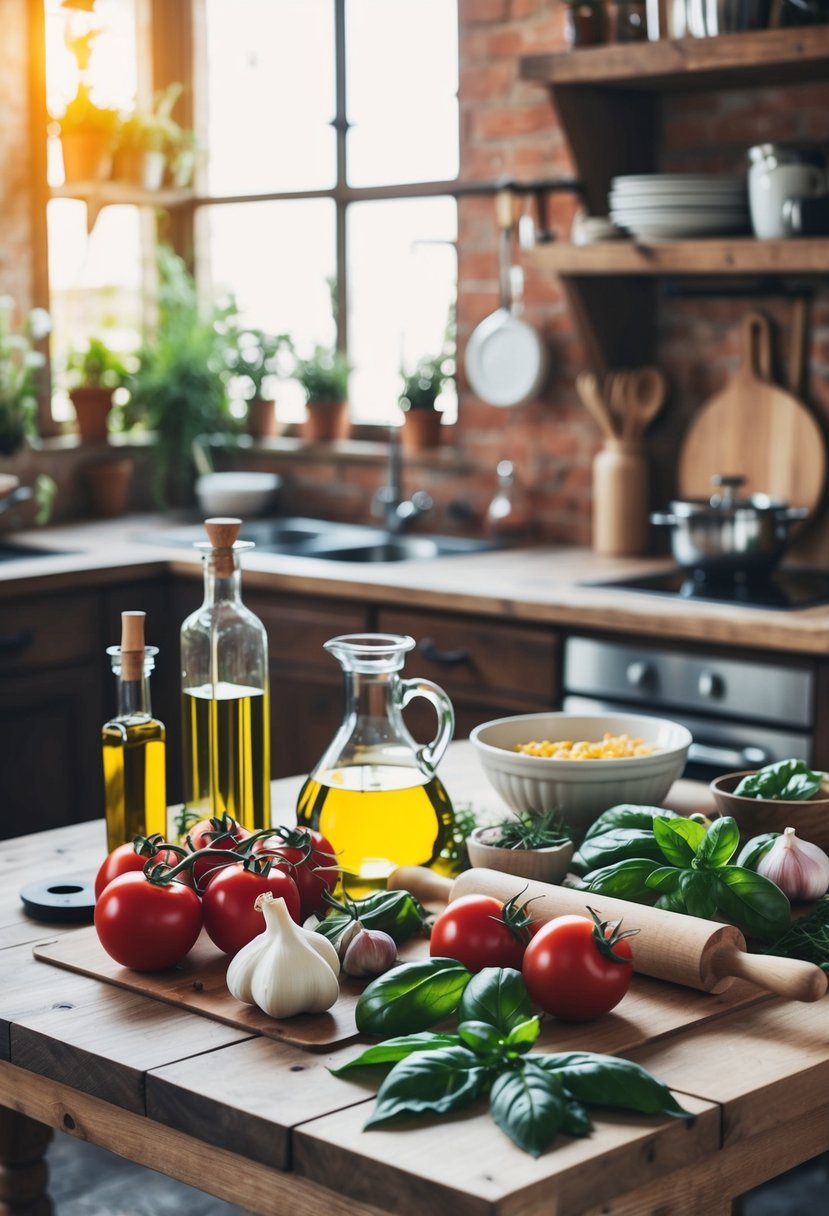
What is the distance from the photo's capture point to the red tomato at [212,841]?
1.49m

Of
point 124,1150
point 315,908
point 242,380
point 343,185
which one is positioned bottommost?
point 124,1150

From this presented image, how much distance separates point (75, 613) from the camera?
3.67 m

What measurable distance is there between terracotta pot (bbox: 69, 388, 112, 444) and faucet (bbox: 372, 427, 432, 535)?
82cm

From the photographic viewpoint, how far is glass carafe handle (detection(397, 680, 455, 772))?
163 cm

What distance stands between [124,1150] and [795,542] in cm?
260

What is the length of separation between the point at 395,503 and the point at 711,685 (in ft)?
4.67

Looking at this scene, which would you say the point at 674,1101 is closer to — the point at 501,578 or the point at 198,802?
the point at 198,802

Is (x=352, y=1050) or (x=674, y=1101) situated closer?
(x=674, y=1101)

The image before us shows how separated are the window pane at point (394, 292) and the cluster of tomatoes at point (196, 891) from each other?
110 inches

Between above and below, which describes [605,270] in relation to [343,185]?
below

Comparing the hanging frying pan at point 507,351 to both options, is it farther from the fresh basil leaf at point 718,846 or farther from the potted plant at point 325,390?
the fresh basil leaf at point 718,846

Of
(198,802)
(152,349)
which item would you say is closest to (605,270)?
(152,349)

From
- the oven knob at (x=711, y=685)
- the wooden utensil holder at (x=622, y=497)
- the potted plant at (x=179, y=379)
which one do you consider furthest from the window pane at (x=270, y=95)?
the oven knob at (x=711, y=685)

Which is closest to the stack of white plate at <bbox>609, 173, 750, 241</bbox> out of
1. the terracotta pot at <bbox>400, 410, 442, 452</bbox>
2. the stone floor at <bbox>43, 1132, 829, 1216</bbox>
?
the terracotta pot at <bbox>400, 410, 442, 452</bbox>
